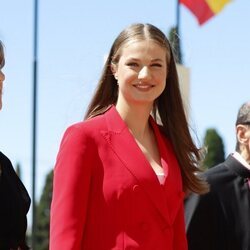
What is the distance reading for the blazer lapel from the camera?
3.65 metres

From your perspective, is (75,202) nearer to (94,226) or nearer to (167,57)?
(94,226)

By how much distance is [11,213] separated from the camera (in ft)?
12.1

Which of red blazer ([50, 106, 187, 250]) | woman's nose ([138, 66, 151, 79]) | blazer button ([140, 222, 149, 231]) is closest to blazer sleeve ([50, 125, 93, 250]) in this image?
red blazer ([50, 106, 187, 250])

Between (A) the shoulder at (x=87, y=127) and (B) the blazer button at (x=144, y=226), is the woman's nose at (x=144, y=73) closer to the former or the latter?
(A) the shoulder at (x=87, y=127)

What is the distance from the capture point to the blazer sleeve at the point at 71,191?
3539 millimetres

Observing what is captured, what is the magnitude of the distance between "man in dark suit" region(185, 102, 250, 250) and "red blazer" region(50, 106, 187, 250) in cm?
120

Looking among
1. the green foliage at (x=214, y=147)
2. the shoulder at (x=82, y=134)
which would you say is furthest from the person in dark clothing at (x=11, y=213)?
the green foliage at (x=214, y=147)

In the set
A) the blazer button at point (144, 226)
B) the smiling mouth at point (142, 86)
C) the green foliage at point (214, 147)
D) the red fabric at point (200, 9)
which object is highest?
the red fabric at point (200, 9)

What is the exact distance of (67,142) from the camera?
11.9ft

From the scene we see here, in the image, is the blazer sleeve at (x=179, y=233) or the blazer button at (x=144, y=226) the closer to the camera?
the blazer button at (x=144, y=226)

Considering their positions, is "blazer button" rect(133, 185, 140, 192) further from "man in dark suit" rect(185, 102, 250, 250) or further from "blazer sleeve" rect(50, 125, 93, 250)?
"man in dark suit" rect(185, 102, 250, 250)

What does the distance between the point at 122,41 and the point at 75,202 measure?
2.74 feet

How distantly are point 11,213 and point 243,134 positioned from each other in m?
1.85

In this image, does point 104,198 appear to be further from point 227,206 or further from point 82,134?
point 227,206
